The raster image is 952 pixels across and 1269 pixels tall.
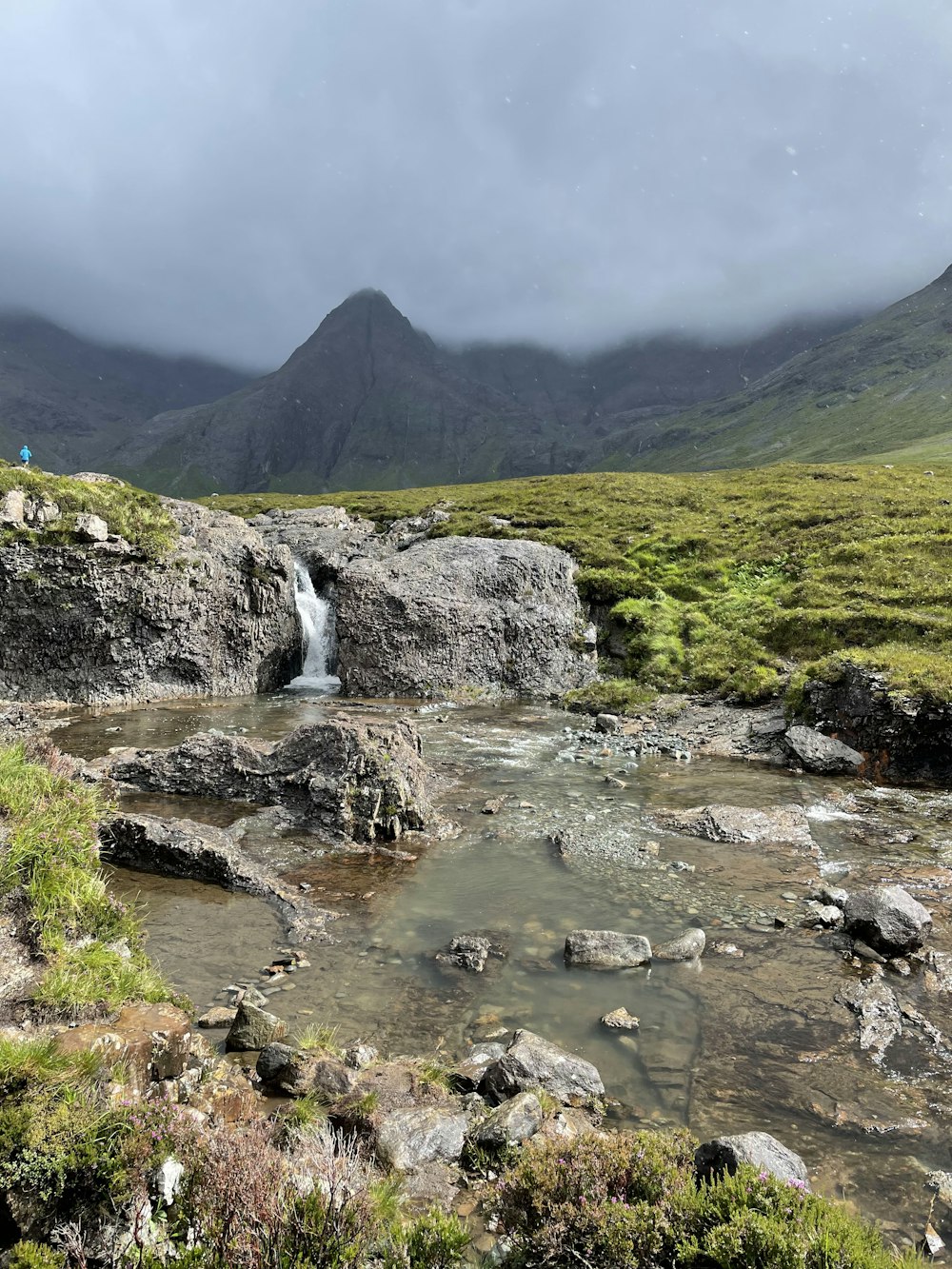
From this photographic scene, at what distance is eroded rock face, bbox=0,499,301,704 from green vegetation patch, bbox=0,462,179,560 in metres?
0.56

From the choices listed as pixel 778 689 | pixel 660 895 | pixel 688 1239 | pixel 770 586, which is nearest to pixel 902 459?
pixel 770 586

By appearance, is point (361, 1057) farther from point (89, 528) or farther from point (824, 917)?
point (89, 528)

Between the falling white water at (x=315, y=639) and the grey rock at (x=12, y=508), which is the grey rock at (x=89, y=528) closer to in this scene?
the grey rock at (x=12, y=508)

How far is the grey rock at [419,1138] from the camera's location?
5.37m

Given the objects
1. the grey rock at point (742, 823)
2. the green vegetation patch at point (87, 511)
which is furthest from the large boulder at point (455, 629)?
the grey rock at point (742, 823)

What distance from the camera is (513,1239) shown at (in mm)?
4328

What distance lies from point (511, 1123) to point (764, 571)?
111 ft

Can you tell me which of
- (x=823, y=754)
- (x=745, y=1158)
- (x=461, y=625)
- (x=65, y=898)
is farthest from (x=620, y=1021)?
(x=461, y=625)

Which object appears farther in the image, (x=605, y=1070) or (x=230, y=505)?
(x=230, y=505)

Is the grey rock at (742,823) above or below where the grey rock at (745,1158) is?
below

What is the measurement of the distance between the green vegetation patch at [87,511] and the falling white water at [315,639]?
7.33 meters

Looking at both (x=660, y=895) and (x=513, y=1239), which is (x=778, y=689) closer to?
(x=660, y=895)

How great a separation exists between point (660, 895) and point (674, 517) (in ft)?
131

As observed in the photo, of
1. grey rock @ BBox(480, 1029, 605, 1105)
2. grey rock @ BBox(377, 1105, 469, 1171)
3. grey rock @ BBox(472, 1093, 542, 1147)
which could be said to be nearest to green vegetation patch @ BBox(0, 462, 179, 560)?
grey rock @ BBox(480, 1029, 605, 1105)
